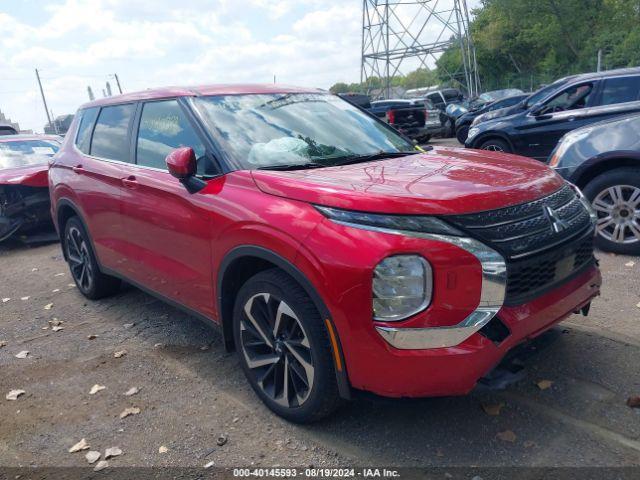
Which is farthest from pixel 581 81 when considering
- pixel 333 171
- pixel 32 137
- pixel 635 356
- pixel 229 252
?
pixel 32 137

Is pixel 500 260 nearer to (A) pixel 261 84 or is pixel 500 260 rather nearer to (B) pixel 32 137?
(A) pixel 261 84

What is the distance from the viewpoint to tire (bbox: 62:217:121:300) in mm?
5109

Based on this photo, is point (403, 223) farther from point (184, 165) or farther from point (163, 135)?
point (163, 135)

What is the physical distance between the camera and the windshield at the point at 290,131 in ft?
11.0

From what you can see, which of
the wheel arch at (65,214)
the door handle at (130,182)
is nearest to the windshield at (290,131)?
the door handle at (130,182)

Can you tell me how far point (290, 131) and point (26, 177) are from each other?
5.63 metres

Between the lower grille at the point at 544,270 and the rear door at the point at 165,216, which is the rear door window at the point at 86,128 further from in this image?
the lower grille at the point at 544,270

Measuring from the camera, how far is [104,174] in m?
4.43

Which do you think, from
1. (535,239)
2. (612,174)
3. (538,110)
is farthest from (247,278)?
(538,110)

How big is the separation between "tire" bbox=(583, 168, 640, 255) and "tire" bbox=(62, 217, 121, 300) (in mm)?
4745

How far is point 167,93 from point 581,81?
6533 millimetres

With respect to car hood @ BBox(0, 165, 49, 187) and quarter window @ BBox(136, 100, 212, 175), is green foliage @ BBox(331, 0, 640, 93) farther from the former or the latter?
quarter window @ BBox(136, 100, 212, 175)

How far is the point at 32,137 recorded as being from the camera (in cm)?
936

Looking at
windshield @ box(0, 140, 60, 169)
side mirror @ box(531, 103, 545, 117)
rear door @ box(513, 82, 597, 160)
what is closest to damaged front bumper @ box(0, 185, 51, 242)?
windshield @ box(0, 140, 60, 169)
